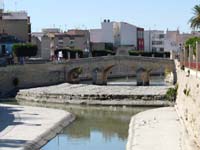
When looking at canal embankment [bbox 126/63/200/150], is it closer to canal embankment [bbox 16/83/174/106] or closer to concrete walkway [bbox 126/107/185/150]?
concrete walkway [bbox 126/107/185/150]

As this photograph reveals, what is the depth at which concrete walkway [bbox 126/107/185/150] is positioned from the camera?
31705 mm

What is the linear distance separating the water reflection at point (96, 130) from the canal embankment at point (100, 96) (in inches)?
117

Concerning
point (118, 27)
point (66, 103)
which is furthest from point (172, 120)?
point (118, 27)

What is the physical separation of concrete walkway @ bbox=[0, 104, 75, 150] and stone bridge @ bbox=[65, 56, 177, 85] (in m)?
30.3

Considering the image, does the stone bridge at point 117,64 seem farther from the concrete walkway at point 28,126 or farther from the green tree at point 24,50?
the concrete walkway at point 28,126

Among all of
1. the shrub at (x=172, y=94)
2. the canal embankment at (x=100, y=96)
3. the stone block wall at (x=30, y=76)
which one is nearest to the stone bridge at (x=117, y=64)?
the stone block wall at (x=30, y=76)

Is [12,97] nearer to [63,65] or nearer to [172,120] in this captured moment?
[63,65]

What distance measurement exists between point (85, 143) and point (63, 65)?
46496 millimetres

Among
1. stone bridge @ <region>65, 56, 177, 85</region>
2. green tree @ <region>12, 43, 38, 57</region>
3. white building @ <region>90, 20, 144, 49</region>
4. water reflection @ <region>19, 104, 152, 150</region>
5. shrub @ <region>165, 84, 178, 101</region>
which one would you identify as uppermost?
white building @ <region>90, 20, 144, 49</region>

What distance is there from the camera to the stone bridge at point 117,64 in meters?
81.5

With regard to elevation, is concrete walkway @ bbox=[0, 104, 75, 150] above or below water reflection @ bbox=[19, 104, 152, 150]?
above

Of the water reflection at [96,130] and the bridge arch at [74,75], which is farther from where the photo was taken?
the bridge arch at [74,75]

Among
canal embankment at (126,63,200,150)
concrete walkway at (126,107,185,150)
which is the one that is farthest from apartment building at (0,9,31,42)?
canal embankment at (126,63,200,150)

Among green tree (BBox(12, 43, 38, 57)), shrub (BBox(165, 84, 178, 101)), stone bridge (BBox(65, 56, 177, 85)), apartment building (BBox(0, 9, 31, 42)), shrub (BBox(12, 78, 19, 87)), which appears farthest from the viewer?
apartment building (BBox(0, 9, 31, 42))
